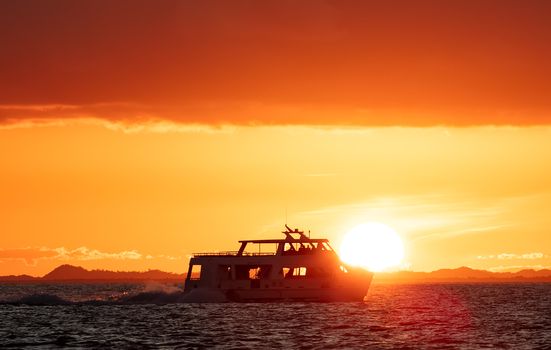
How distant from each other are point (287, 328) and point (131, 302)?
42944 millimetres

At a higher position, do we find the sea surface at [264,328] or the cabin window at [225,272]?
the cabin window at [225,272]

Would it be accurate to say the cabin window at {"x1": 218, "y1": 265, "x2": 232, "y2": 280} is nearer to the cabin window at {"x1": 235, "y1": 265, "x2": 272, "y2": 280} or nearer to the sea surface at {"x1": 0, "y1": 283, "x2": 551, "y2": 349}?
the cabin window at {"x1": 235, "y1": 265, "x2": 272, "y2": 280}

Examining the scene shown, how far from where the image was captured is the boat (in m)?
88.4

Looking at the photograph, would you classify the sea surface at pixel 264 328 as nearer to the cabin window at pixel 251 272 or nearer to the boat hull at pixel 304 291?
the boat hull at pixel 304 291

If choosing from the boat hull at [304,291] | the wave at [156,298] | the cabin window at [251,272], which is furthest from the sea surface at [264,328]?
the cabin window at [251,272]

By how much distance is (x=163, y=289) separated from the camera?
106062mm

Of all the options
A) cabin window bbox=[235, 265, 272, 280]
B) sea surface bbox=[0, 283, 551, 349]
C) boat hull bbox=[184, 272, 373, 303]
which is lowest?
sea surface bbox=[0, 283, 551, 349]

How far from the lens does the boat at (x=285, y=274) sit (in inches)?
3482

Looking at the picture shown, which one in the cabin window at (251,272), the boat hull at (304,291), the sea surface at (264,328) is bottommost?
the sea surface at (264,328)

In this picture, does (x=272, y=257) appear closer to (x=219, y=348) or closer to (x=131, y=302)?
(x=131, y=302)

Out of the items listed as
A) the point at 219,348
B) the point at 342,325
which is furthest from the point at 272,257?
the point at 219,348

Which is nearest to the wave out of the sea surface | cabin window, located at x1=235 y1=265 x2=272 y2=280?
the sea surface

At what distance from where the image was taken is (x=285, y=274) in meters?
90.7

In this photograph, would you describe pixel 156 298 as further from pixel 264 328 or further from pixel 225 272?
pixel 264 328
